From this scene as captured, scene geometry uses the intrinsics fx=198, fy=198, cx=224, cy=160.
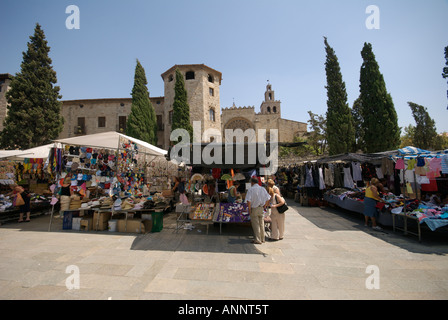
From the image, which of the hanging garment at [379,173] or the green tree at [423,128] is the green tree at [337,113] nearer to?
the hanging garment at [379,173]

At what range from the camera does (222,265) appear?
11.8 ft

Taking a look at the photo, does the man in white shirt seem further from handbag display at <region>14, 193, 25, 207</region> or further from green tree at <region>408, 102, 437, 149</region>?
green tree at <region>408, 102, 437, 149</region>

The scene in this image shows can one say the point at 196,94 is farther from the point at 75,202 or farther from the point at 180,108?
the point at 75,202

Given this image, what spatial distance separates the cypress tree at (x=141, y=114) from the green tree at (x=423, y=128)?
94.3 feet

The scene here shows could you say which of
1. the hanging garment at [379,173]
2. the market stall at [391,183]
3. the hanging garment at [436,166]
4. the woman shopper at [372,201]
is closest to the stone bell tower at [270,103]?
the market stall at [391,183]

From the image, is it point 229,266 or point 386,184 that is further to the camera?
point 386,184

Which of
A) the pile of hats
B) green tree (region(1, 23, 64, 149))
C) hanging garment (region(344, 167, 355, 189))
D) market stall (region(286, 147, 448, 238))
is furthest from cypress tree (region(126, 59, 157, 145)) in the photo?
hanging garment (region(344, 167, 355, 189))

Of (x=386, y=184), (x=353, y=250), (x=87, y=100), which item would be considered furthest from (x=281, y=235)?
(x=87, y=100)

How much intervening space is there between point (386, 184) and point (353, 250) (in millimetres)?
4902

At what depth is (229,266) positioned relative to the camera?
3553 mm

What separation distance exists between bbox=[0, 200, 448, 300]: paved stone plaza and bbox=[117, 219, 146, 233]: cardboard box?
0.93 feet

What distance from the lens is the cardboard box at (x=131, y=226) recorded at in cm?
570
